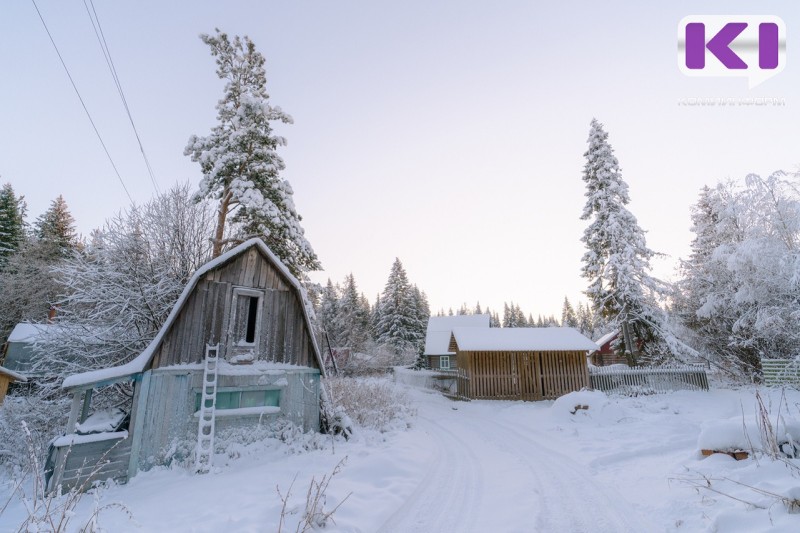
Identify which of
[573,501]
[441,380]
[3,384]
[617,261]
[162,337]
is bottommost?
[441,380]

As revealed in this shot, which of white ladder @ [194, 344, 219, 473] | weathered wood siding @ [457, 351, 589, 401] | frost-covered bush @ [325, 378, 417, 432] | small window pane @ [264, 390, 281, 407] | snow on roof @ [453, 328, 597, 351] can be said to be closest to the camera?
white ladder @ [194, 344, 219, 473]

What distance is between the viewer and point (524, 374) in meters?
22.3

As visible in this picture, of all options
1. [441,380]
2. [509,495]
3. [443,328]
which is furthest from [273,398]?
[443,328]

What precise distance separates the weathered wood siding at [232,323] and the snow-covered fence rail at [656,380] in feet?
61.0

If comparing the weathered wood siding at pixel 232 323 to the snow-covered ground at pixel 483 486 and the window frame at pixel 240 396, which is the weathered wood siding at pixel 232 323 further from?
the snow-covered ground at pixel 483 486

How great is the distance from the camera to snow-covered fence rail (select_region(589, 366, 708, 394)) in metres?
21.1

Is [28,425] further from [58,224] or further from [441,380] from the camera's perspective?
[58,224]

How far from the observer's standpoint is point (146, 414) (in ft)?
31.1

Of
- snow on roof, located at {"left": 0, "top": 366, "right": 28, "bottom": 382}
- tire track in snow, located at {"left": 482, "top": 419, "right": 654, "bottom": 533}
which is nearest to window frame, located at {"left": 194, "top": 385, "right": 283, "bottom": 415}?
tire track in snow, located at {"left": 482, "top": 419, "right": 654, "bottom": 533}

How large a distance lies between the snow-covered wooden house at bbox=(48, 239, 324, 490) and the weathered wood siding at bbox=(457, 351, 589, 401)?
12.9m

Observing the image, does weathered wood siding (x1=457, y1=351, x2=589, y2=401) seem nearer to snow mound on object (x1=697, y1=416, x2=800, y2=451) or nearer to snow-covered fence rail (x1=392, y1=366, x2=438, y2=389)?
snow-covered fence rail (x1=392, y1=366, x2=438, y2=389)

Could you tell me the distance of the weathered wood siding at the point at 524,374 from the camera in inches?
864

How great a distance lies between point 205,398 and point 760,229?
27166 millimetres

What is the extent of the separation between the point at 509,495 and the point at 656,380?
1982 centimetres
